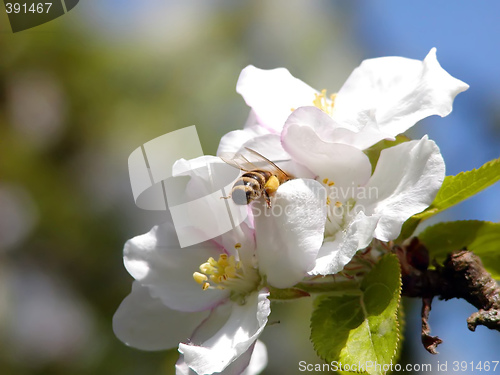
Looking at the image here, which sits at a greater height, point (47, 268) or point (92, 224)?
point (92, 224)

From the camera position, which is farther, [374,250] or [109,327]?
[109,327]

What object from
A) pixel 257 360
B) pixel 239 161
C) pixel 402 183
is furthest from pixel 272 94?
pixel 257 360

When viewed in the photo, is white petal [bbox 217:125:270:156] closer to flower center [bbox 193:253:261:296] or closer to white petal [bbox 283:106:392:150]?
white petal [bbox 283:106:392:150]

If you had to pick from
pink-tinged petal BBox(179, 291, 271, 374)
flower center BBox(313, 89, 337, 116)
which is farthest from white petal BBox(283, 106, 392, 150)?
pink-tinged petal BBox(179, 291, 271, 374)

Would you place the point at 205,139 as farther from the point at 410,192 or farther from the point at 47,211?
the point at 410,192

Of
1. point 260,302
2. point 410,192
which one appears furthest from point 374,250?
point 260,302

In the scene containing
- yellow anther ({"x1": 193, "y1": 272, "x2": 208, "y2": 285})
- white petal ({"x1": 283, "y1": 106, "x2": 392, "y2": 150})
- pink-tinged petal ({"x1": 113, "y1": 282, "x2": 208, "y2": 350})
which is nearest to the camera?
white petal ({"x1": 283, "y1": 106, "x2": 392, "y2": 150})

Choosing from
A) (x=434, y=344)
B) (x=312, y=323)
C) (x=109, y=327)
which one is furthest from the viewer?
(x=109, y=327)
